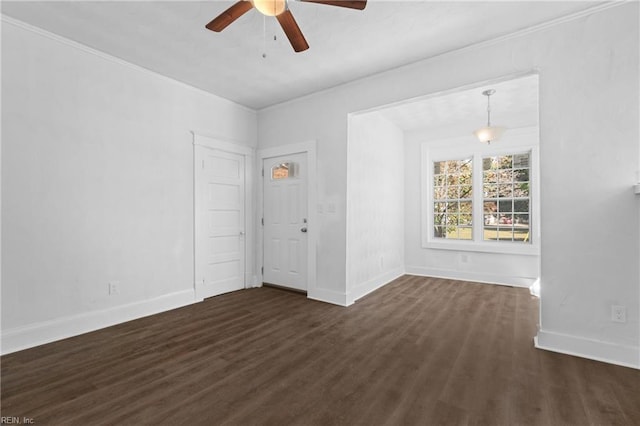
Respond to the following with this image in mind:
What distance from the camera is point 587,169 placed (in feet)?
8.63

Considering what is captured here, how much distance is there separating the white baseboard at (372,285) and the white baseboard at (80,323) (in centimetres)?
231

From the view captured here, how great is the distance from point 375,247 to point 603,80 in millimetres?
3333

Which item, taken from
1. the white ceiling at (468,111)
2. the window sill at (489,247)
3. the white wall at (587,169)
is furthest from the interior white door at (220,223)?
the window sill at (489,247)

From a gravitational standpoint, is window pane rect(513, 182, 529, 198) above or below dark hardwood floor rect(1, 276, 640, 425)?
above

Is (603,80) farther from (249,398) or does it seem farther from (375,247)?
(249,398)

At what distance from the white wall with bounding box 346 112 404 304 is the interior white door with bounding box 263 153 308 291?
768 millimetres

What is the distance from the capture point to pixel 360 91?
12.9 feet

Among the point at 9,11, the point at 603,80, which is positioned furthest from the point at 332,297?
the point at 9,11

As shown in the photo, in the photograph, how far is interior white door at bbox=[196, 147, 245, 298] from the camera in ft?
14.0

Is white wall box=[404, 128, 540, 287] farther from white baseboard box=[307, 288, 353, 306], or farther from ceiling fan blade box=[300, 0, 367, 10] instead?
ceiling fan blade box=[300, 0, 367, 10]

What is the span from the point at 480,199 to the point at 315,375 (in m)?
4.71

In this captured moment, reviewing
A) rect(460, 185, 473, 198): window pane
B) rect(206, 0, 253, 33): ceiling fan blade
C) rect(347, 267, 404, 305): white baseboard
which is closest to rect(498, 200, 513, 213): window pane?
rect(460, 185, 473, 198): window pane

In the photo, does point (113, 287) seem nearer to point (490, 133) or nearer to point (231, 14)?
point (231, 14)

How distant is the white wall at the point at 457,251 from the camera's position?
16.5ft
